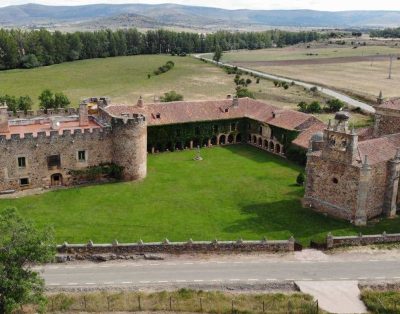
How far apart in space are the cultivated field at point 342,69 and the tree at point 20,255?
90.2 m

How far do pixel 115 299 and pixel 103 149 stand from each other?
1058 inches

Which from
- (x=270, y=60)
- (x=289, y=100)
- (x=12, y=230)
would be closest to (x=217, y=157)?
(x=12, y=230)

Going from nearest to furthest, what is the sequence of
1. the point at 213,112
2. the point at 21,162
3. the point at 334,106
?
the point at 21,162
the point at 213,112
the point at 334,106

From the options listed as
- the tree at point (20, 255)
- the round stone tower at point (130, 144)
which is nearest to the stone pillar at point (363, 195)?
the round stone tower at point (130, 144)

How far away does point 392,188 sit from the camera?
45.7m

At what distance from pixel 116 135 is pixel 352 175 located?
2607cm

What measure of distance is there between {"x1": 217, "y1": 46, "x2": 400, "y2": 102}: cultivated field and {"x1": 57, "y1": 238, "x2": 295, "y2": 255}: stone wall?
74.1 meters

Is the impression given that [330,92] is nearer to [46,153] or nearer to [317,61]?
[317,61]

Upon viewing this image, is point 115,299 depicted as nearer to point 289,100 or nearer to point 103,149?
point 103,149

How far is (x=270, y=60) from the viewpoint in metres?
188

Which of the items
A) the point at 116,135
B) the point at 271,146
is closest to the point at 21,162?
the point at 116,135

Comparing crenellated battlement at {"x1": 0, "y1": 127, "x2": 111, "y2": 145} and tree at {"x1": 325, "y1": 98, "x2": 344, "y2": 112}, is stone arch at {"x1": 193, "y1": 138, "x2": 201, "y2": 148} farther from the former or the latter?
tree at {"x1": 325, "y1": 98, "x2": 344, "y2": 112}

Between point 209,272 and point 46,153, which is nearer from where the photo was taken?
point 209,272

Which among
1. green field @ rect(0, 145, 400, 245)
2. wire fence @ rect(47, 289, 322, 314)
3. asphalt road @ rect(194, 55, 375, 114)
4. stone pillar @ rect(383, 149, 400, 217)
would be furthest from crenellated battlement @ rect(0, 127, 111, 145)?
asphalt road @ rect(194, 55, 375, 114)
